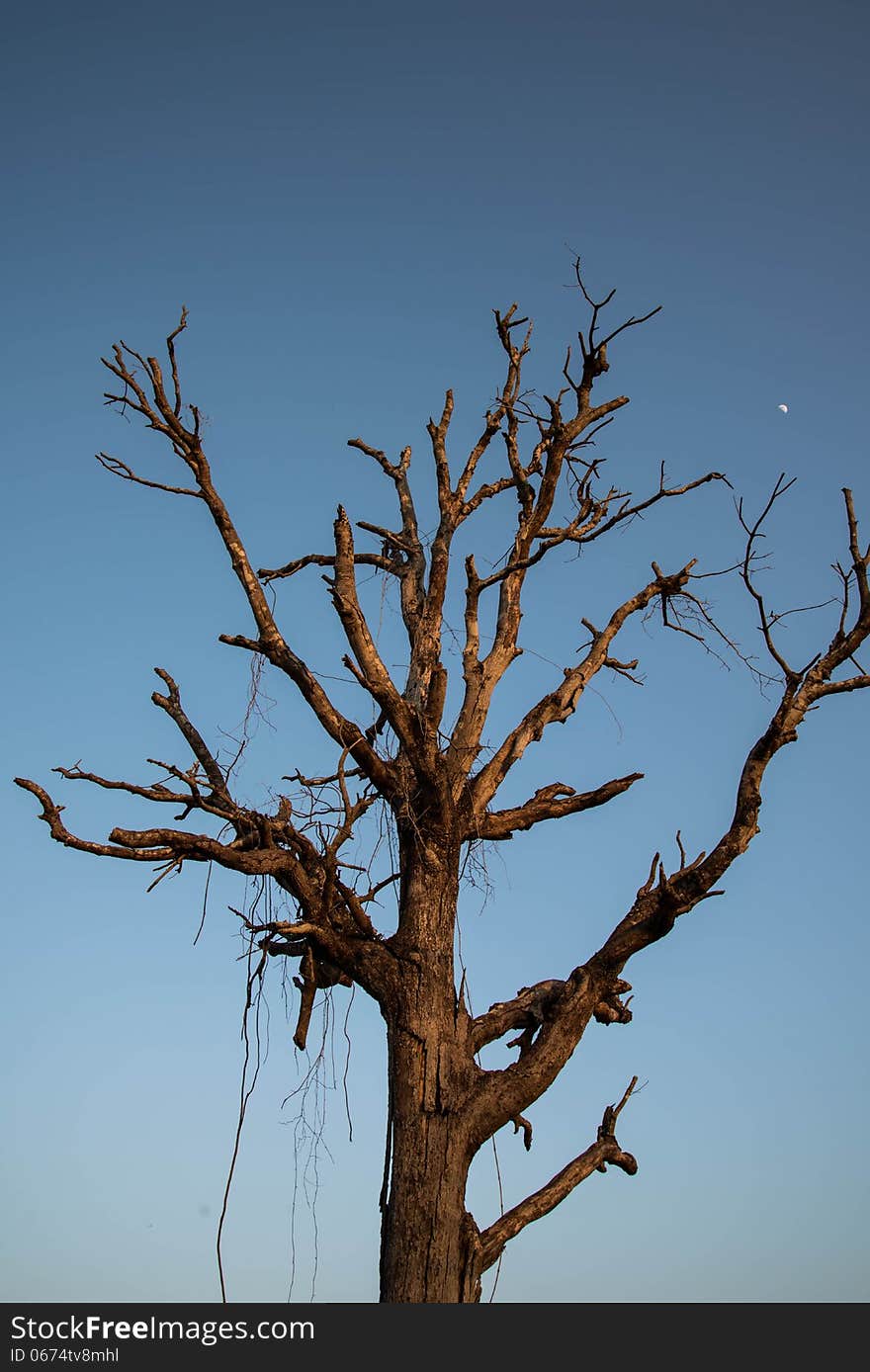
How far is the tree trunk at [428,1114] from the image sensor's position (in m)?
5.44

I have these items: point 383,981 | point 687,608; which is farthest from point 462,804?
point 687,608

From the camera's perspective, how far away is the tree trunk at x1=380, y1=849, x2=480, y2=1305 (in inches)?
214

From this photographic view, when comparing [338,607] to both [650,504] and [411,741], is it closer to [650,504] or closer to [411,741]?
[411,741]

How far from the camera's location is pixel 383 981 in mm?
6094

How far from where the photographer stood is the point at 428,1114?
573cm
